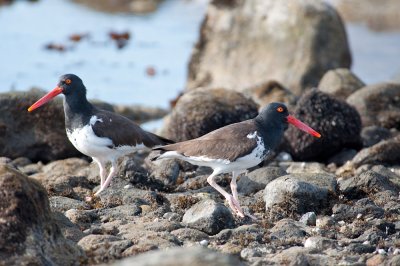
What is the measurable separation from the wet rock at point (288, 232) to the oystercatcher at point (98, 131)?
7.26 ft

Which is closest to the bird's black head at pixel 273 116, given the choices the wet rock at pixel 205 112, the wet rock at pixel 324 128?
the wet rock at pixel 205 112

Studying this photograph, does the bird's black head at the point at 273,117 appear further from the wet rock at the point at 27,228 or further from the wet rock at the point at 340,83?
the wet rock at the point at 340,83

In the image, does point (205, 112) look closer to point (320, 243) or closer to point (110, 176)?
point (110, 176)

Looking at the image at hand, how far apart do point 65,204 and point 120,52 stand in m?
13.0

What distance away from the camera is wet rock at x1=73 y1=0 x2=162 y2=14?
2670cm

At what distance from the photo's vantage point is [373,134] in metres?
12.7

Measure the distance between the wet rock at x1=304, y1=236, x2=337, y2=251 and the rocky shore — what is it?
0.03ft

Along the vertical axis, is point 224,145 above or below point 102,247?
above

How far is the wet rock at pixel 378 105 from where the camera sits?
43.9ft

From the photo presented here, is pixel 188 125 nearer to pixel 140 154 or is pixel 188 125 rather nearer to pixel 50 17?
pixel 140 154

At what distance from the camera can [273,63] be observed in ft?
55.7

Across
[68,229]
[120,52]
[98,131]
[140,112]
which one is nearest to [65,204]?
[98,131]

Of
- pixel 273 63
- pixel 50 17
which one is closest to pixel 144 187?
pixel 273 63

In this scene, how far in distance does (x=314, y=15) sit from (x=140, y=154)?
19.1ft
